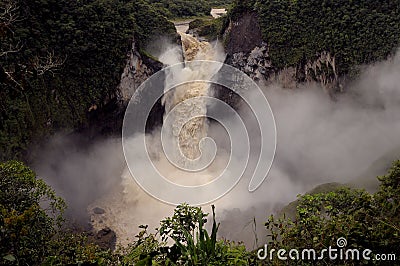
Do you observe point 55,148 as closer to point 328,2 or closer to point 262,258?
point 262,258

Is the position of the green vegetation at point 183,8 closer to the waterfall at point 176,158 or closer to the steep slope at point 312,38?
the waterfall at point 176,158

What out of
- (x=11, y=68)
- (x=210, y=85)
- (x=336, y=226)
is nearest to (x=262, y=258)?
(x=336, y=226)

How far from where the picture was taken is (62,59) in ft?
58.5

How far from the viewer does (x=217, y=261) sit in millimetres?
4250

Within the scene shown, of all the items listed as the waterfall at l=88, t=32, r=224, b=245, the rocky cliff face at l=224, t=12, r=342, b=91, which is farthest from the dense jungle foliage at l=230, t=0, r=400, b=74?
the waterfall at l=88, t=32, r=224, b=245

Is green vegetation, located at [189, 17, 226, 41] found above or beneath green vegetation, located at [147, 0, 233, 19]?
beneath

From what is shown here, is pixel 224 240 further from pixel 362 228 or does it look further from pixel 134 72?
pixel 134 72

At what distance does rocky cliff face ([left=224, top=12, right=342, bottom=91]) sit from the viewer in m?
21.2

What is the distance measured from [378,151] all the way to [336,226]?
43.8 feet
